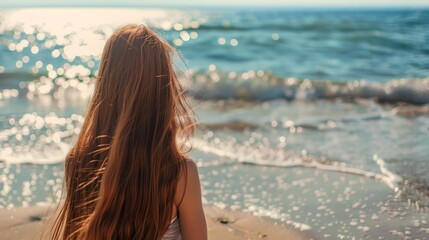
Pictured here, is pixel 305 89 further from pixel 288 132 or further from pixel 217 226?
pixel 217 226

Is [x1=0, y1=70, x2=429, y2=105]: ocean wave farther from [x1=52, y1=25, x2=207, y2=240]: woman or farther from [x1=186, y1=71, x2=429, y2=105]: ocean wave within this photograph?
[x1=52, y1=25, x2=207, y2=240]: woman

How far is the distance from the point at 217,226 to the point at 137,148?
70.6 inches

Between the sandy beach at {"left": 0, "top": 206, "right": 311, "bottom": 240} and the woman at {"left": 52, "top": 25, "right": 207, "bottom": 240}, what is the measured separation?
142cm

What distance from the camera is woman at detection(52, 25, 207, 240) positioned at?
2.08 meters

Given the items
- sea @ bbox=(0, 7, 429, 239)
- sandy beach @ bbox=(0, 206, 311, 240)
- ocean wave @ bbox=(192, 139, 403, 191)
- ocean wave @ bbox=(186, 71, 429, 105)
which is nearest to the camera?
sandy beach @ bbox=(0, 206, 311, 240)

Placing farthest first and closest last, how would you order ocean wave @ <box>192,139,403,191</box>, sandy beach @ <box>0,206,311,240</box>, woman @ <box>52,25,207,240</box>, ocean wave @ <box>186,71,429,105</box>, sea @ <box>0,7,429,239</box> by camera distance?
ocean wave @ <box>186,71,429,105</box>
ocean wave @ <box>192,139,403,191</box>
sea @ <box>0,7,429,239</box>
sandy beach @ <box>0,206,311,240</box>
woman @ <box>52,25,207,240</box>

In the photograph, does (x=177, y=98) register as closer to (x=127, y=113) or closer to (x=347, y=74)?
(x=127, y=113)

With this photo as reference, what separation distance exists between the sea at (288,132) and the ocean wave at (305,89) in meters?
0.03

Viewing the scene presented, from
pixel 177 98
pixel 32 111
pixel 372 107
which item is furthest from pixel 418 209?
pixel 32 111

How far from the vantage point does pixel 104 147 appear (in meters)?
2.15

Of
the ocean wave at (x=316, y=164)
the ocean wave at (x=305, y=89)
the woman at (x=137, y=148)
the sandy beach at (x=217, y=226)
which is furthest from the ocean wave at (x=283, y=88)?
the woman at (x=137, y=148)

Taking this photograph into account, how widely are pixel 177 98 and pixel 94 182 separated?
0.43 metres

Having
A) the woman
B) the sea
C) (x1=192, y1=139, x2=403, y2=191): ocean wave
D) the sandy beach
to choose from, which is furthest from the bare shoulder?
(x1=192, y1=139, x2=403, y2=191): ocean wave

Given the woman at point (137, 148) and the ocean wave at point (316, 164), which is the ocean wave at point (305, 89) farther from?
the woman at point (137, 148)
